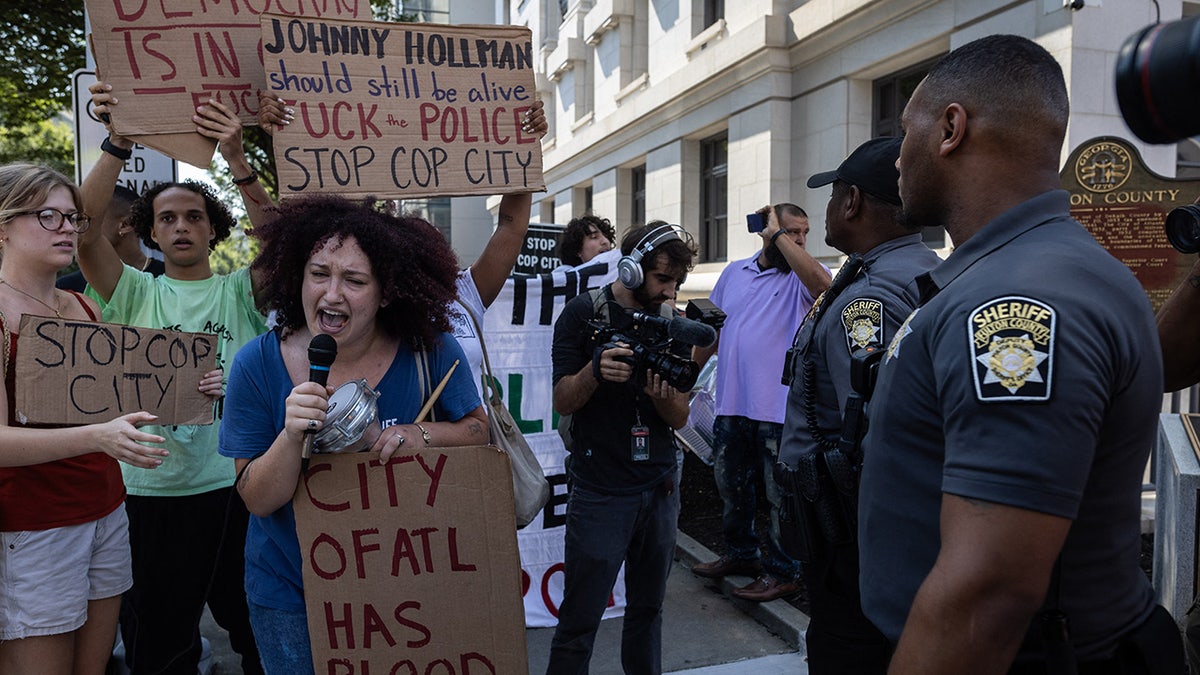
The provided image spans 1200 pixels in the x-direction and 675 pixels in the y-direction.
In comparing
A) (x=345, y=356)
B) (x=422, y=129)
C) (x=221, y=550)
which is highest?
(x=422, y=129)

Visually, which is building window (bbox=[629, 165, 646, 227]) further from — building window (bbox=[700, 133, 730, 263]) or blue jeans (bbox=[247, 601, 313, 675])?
blue jeans (bbox=[247, 601, 313, 675])

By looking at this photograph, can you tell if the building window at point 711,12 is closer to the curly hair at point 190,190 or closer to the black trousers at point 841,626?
the curly hair at point 190,190

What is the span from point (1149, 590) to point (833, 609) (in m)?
0.98

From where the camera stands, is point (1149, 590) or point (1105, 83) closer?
point (1149, 590)

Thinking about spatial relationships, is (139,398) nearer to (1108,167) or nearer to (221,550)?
(221,550)

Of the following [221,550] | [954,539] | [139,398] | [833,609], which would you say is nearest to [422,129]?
[139,398]

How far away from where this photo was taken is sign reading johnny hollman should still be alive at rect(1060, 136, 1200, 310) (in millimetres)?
4594

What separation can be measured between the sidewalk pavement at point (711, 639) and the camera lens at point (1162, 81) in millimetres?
3475

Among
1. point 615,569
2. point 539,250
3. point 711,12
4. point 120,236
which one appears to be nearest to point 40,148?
point 711,12

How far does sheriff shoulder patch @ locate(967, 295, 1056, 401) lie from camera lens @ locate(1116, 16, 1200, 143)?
0.99 feet

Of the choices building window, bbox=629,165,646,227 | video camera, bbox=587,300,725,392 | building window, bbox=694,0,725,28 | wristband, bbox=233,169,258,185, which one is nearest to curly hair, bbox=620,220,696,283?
video camera, bbox=587,300,725,392

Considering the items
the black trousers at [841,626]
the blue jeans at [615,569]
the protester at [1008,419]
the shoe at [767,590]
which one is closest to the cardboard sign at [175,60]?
the blue jeans at [615,569]

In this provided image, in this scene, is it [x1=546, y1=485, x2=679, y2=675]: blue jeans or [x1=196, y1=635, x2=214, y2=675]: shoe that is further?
[x1=196, y1=635, x2=214, y2=675]: shoe

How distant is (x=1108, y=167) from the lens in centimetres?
468
